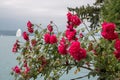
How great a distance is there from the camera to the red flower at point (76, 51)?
5.10 metres

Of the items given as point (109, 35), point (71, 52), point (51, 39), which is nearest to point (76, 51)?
point (71, 52)

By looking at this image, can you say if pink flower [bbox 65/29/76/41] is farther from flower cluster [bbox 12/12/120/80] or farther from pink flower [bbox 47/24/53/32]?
pink flower [bbox 47/24/53/32]

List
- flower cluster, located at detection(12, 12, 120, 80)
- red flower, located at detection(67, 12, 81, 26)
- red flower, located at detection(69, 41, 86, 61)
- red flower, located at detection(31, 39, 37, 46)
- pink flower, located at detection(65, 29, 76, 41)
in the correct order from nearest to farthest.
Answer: red flower, located at detection(69, 41, 86, 61), flower cluster, located at detection(12, 12, 120, 80), pink flower, located at detection(65, 29, 76, 41), red flower, located at detection(67, 12, 81, 26), red flower, located at detection(31, 39, 37, 46)

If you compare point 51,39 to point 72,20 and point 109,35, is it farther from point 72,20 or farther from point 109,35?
point 109,35

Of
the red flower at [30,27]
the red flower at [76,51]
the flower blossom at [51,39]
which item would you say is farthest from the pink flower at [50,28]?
the red flower at [76,51]

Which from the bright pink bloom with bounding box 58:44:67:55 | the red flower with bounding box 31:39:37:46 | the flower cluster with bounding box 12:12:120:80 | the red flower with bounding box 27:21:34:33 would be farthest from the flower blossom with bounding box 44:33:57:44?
the red flower with bounding box 27:21:34:33

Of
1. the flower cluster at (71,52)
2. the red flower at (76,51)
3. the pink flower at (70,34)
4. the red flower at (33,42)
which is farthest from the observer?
the red flower at (33,42)

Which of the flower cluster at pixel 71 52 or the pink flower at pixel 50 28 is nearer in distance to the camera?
the flower cluster at pixel 71 52

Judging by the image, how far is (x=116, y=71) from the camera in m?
5.86

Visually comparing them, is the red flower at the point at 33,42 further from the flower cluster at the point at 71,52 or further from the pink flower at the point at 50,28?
the pink flower at the point at 50,28

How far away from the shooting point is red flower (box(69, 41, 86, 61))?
510 centimetres

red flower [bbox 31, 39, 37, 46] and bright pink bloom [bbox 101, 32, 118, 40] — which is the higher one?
red flower [bbox 31, 39, 37, 46]

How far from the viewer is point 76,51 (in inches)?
202

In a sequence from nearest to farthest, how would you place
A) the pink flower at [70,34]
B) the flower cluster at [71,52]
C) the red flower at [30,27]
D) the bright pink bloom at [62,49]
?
the flower cluster at [71,52] → the bright pink bloom at [62,49] → the pink flower at [70,34] → the red flower at [30,27]
